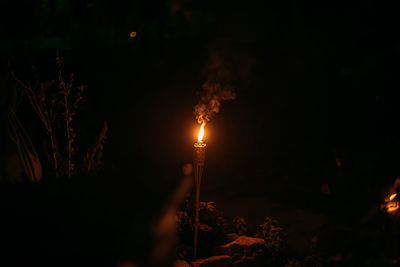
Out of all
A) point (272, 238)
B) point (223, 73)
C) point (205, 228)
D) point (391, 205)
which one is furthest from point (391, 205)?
point (223, 73)

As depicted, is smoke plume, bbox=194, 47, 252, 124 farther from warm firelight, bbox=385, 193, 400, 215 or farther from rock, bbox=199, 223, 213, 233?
warm firelight, bbox=385, 193, 400, 215

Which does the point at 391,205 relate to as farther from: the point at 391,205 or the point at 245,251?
the point at 245,251

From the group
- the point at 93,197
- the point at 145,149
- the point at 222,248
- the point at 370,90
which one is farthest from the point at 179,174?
the point at 370,90

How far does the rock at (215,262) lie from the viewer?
11.5ft

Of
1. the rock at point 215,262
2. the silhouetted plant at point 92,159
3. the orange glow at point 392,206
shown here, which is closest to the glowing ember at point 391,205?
the orange glow at point 392,206

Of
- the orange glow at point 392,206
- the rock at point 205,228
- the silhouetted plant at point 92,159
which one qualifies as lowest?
the rock at point 205,228

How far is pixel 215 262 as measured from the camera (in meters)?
3.56

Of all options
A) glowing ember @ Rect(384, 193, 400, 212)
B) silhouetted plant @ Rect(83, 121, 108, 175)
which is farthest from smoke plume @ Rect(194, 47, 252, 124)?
glowing ember @ Rect(384, 193, 400, 212)

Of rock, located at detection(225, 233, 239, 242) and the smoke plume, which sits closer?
rock, located at detection(225, 233, 239, 242)

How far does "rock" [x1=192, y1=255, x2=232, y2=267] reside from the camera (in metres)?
3.51

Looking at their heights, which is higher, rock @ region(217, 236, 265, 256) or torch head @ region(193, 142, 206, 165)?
torch head @ region(193, 142, 206, 165)

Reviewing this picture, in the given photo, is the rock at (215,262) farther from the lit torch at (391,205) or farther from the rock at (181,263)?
the lit torch at (391,205)

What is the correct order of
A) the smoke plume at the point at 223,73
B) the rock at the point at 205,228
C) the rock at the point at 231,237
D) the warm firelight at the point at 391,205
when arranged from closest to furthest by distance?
the warm firelight at the point at 391,205, the rock at the point at 205,228, the rock at the point at 231,237, the smoke plume at the point at 223,73

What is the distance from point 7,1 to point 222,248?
4.41m
